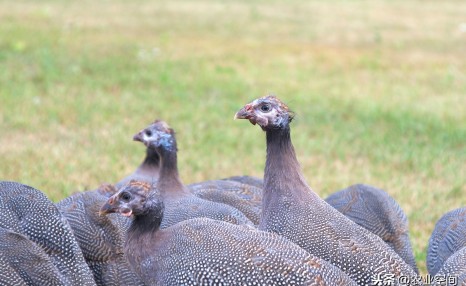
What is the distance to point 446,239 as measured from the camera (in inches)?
162

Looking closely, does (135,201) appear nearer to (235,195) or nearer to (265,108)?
(265,108)

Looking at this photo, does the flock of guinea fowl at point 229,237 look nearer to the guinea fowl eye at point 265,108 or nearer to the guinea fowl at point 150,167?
the guinea fowl eye at point 265,108

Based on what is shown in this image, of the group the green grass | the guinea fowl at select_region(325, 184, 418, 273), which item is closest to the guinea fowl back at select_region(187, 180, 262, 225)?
the guinea fowl at select_region(325, 184, 418, 273)

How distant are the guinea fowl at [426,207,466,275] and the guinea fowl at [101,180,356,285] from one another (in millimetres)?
1032

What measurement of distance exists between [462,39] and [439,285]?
1176cm

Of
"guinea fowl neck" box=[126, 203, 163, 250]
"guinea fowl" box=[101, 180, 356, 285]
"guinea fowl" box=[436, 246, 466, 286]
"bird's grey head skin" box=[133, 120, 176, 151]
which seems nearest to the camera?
"guinea fowl" box=[101, 180, 356, 285]

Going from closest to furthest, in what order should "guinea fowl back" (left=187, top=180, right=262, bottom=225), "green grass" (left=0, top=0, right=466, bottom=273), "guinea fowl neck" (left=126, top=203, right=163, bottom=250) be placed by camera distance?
"guinea fowl neck" (left=126, top=203, right=163, bottom=250) → "guinea fowl back" (left=187, top=180, right=262, bottom=225) → "green grass" (left=0, top=0, right=466, bottom=273)

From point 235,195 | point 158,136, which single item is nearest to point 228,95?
point 158,136

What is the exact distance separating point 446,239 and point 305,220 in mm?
846

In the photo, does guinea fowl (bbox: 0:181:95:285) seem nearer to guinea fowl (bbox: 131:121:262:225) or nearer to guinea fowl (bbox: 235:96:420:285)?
guinea fowl (bbox: 235:96:420:285)

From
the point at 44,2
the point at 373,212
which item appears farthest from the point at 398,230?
the point at 44,2

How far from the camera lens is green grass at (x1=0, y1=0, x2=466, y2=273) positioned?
6395 millimetres

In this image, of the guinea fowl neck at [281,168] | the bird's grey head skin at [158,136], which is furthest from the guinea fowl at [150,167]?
the guinea fowl neck at [281,168]

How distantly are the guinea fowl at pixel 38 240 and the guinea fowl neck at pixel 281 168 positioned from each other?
3.05 feet
